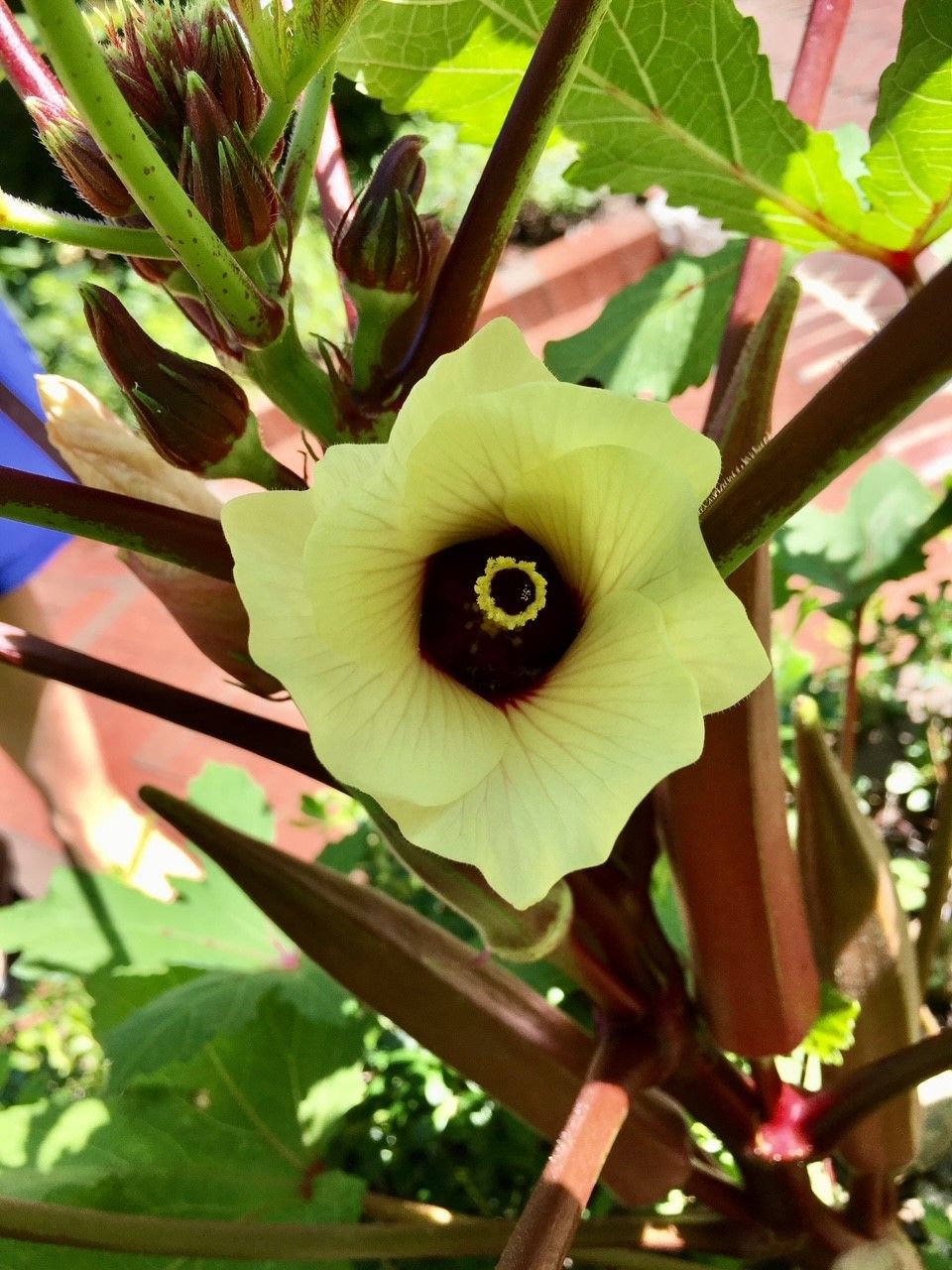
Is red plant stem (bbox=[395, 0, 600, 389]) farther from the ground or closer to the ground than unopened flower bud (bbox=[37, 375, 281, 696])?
farther from the ground

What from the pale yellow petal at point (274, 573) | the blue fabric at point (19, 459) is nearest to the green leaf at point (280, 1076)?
the blue fabric at point (19, 459)

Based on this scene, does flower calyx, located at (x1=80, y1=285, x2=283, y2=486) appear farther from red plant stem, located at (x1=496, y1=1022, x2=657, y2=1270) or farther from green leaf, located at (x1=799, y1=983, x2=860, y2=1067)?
green leaf, located at (x1=799, y1=983, x2=860, y2=1067)

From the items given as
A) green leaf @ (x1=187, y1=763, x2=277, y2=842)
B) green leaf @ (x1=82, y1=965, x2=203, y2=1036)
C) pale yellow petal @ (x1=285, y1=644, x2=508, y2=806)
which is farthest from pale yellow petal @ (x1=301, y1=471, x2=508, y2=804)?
green leaf @ (x1=187, y1=763, x2=277, y2=842)

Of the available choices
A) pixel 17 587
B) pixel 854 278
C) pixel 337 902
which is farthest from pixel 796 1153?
pixel 854 278

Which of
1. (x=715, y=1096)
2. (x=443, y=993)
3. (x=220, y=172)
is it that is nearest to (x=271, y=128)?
(x=220, y=172)

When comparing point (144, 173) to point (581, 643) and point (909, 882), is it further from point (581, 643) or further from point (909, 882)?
point (909, 882)

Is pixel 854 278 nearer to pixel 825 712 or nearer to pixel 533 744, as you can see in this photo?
pixel 825 712

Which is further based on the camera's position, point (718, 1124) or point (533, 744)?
point (718, 1124)

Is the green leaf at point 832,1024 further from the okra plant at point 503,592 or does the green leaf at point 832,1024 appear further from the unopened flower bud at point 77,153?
the unopened flower bud at point 77,153
